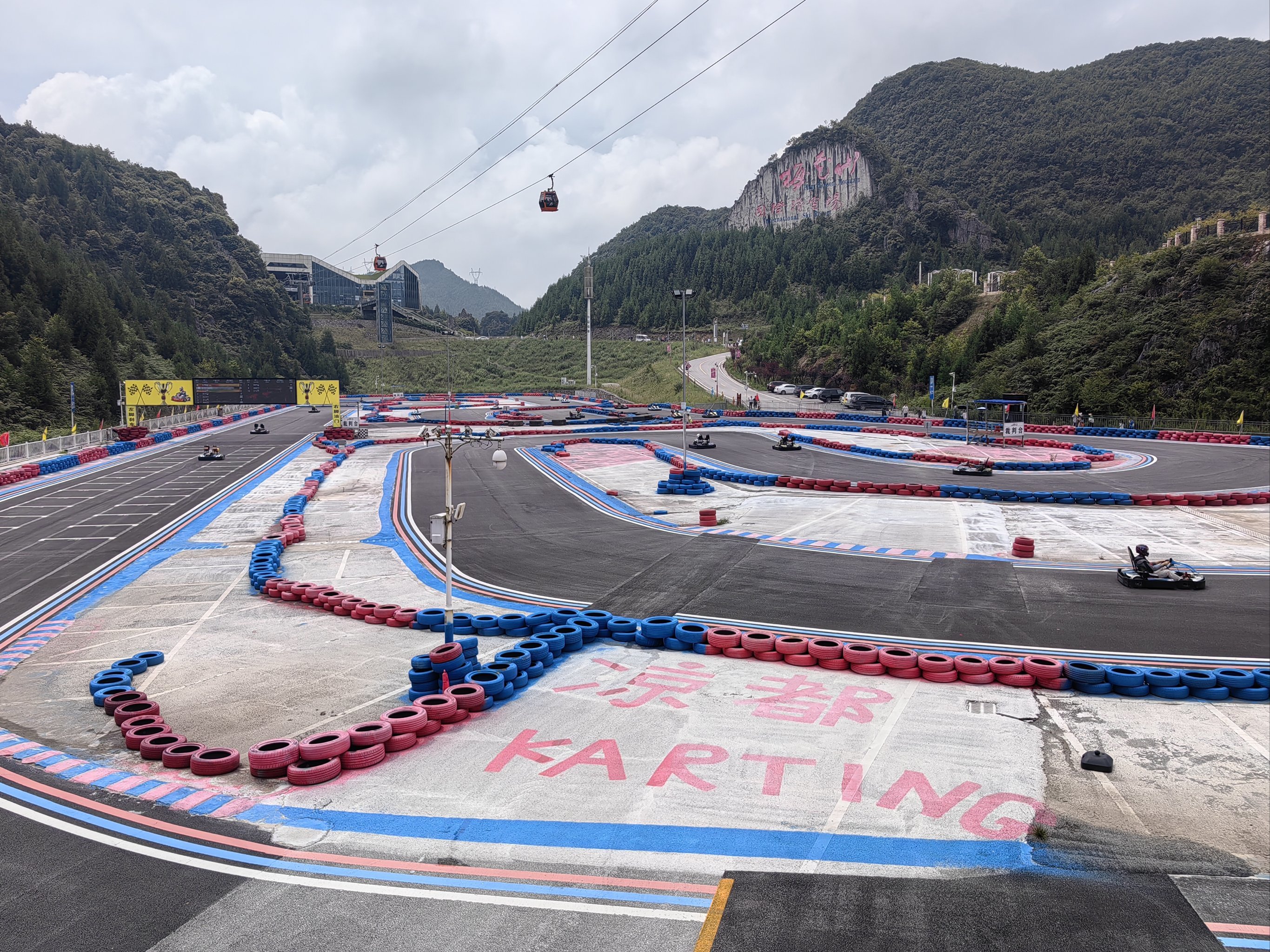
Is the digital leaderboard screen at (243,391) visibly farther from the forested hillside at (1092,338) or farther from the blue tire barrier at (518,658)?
the blue tire barrier at (518,658)

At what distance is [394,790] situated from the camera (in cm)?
1179

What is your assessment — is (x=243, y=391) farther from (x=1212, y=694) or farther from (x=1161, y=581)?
(x=1212, y=694)

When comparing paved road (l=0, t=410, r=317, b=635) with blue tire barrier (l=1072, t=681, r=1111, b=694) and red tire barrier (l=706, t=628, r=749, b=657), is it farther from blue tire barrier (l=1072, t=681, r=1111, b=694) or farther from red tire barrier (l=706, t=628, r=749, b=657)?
blue tire barrier (l=1072, t=681, r=1111, b=694)

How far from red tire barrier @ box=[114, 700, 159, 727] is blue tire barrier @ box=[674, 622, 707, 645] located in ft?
35.9

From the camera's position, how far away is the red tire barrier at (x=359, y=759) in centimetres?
1250

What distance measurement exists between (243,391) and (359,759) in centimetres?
9803

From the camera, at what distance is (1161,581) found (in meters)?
23.0

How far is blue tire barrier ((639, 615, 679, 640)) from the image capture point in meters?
18.8

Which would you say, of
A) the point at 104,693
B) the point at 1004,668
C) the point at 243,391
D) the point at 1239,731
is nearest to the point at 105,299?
the point at 243,391

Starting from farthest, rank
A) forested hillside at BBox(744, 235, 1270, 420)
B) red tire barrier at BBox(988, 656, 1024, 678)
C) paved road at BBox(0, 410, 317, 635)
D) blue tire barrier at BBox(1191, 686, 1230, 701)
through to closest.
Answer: forested hillside at BBox(744, 235, 1270, 420), paved road at BBox(0, 410, 317, 635), red tire barrier at BBox(988, 656, 1024, 678), blue tire barrier at BBox(1191, 686, 1230, 701)

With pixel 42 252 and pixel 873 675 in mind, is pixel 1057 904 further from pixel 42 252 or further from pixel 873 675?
pixel 42 252

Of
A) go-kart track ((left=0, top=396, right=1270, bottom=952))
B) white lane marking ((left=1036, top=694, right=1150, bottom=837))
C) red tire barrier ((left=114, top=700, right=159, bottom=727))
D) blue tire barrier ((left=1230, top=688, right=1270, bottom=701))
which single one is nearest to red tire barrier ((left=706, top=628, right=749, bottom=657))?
go-kart track ((left=0, top=396, right=1270, bottom=952))

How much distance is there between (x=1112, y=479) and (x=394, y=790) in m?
45.0

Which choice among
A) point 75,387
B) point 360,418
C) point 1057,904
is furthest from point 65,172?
point 1057,904
